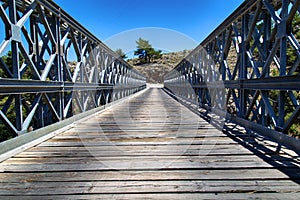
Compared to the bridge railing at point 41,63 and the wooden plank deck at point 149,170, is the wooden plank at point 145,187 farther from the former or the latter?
the bridge railing at point 41,63

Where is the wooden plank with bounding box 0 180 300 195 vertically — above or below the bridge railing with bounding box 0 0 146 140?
below

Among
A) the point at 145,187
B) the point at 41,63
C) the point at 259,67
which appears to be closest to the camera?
the point at 145,187

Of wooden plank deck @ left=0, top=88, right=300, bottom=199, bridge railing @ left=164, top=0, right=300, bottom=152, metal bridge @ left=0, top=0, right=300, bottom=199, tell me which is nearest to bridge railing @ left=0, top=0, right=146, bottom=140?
metal bridge @ left=0, top=0, right=300, bottom=199

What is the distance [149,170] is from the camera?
176cm

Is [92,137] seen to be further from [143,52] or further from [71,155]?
[143,52]

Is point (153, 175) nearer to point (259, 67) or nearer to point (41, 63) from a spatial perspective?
point (259, 67)

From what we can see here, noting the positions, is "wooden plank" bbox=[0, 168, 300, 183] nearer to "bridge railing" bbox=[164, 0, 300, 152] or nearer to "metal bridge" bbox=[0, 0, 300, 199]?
"metal bridge" bbox=[0, 0, 300, 199]

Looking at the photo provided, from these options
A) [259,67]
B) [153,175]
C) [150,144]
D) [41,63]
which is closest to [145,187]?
[153,175]

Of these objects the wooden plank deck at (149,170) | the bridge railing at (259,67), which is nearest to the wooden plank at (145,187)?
the wooden plank deck at (149,170)

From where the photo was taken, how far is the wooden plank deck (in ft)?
4.67

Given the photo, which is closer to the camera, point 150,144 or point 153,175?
point 153,175

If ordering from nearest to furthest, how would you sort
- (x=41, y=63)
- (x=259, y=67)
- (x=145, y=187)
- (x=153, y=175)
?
(x=145, y=187)
(x=153, y=175)
(x=259, y=67)
(x=41, y=63)

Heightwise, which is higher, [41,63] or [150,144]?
[41,63]

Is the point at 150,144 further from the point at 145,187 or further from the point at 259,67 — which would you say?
the point at 259,67
